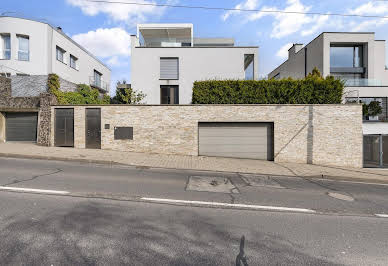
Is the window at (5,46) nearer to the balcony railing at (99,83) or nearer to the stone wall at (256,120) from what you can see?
the balcony railing at (99,83)

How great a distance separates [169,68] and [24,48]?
14.2 meters

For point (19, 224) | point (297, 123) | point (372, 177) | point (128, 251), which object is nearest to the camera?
point (128, 251)

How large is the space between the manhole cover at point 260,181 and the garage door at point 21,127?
46.7ft

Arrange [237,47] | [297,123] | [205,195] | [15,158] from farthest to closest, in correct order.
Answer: [237,47] → [297,123] → [15,158] → [205,195]

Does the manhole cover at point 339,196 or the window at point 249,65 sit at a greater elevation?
the window at point 249,65

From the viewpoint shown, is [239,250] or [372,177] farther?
[372,177]

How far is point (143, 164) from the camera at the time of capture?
8.39 metres

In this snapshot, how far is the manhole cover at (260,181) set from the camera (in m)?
6.20

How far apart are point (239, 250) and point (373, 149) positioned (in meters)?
13.3

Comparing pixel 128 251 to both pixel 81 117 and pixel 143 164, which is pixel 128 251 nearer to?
pixel 143 164

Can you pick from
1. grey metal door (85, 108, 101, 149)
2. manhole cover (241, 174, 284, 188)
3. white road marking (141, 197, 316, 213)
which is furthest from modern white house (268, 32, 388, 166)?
grey metal door (85, 108, 101, 149)

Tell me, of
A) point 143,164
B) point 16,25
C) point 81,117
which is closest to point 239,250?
point 143,164

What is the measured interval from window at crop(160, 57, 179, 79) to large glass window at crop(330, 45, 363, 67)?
1861 centimetres

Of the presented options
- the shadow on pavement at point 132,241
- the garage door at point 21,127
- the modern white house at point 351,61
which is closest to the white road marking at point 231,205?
the shadow on pavement at point 132,241
